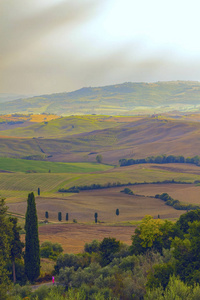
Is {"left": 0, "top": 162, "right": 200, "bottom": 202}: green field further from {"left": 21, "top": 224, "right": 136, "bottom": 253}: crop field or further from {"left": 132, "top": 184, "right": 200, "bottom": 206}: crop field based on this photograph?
{"left": 21, "top": 224, "right": 136, "bottom": 253}: crop field

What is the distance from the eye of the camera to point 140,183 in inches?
6289

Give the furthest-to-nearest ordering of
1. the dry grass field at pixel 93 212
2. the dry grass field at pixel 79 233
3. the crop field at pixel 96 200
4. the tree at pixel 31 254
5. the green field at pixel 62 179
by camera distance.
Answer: the green field at pixel 62 179 < the crop field at pixel 96 200 < the dry grass field at pixel 93 212 < the dry grass field at pixel 79 233 < the tree at pixel 31 254

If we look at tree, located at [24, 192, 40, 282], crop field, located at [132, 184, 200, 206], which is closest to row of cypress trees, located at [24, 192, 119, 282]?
tree, located at [24, 192, 40, 282]

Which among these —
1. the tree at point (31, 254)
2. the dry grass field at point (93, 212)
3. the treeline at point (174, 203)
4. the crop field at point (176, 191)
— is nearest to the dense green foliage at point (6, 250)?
the tree at point (31, 254)

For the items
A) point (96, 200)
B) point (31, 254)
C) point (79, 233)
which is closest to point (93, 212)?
point (96, 200)

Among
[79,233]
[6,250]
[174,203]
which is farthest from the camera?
[174,203]

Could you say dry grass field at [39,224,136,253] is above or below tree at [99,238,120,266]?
below

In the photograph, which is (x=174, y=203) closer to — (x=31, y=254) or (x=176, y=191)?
(x=176, y=191)

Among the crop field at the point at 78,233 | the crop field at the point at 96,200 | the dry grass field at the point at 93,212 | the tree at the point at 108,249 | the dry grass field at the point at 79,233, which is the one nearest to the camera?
the tree at the point at 108,249

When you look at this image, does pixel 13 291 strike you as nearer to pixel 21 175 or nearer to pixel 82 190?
pixel 82 190

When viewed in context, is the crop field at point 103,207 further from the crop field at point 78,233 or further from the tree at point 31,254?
the tree at point 31,254

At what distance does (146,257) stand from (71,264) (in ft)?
30.5

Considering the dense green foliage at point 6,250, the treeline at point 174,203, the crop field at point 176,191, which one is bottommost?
the treeline at point 174,203

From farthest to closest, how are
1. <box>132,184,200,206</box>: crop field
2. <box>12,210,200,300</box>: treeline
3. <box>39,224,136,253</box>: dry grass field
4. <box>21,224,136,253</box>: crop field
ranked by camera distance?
<box>132,184,200,206</box>: crop field
<box>39,224,136,253</box>: dry grass field
<box>21,224,136,253</box>: crop field
<box>12,210,200,300</box>: treeline
